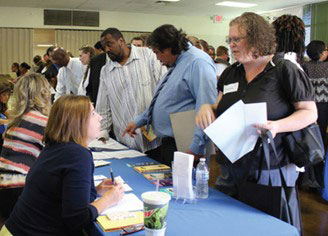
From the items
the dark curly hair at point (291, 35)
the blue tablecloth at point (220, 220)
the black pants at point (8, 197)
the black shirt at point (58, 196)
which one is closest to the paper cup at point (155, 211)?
the blue tablecloth at point (220, 220)

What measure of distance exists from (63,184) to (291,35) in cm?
118

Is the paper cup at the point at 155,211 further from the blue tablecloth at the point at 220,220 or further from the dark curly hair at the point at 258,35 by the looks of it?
the dark curly hair at the point at 258,35

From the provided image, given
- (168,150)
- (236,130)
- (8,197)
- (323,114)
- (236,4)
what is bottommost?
(8,197)

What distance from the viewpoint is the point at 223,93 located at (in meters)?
1.71

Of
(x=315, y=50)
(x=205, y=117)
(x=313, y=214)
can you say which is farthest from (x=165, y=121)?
(x=315, y=50)

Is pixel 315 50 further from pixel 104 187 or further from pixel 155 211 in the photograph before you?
pixel 155 211

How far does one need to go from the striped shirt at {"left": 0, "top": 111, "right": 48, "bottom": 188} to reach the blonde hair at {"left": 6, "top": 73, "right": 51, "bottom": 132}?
6 centimetres

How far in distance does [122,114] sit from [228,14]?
855 centimetres

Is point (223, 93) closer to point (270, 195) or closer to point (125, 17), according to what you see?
point (270, 195)

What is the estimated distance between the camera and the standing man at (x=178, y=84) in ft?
6.51

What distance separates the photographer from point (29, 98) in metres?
2.14

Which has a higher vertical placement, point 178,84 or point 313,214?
point 178,84

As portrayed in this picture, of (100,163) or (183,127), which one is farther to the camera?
(100,163)

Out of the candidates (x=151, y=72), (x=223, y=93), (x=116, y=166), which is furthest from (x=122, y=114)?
(x=223, y=93)
